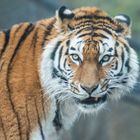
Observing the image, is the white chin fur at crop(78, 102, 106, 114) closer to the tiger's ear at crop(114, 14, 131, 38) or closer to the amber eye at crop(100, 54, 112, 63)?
the amber eye at crop(100, 54, 112, 63)

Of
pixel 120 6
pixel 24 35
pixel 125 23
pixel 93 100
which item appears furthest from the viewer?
pixel 120 6

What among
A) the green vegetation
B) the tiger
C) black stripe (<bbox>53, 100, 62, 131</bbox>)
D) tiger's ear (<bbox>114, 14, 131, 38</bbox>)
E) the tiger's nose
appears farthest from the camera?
the green vegetation

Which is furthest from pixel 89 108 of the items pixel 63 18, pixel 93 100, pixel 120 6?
pixel 120 6

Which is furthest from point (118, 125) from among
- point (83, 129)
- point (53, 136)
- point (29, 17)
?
point (53, 136)

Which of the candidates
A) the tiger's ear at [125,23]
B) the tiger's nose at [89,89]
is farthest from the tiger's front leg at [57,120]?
the tiger's ear at [125,23]

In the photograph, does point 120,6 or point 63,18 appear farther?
point 120,6

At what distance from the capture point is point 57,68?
16.3ft

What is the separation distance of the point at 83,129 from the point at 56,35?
17.3ft

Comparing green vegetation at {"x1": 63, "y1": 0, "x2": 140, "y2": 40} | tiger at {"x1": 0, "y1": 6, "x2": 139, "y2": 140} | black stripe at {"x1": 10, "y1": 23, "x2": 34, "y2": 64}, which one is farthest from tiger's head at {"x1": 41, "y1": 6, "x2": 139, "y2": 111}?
green vegetation at {"x1": 63, "y1": 0, "x2": 140, "y2": 40}

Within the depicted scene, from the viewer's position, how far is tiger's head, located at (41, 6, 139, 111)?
4792 mm

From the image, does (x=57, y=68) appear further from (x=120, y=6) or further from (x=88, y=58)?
(x=120, y=6)

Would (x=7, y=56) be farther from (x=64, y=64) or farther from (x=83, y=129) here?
(x=83, y=129)

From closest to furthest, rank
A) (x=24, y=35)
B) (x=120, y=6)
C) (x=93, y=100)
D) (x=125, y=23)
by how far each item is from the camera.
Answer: (x=93, y=100) < (x=125, y=23) < (x=24, y=35) < (x=120, y=6)

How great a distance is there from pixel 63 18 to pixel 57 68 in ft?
0.92
